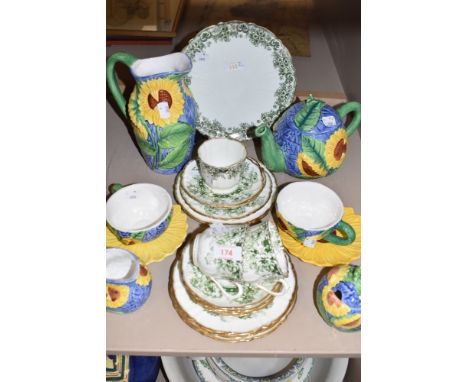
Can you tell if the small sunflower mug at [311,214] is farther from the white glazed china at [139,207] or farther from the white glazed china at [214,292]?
the white glazed china at [139,207]

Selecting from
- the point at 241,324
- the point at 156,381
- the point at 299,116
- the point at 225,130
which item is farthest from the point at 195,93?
Result: the point at 156,381

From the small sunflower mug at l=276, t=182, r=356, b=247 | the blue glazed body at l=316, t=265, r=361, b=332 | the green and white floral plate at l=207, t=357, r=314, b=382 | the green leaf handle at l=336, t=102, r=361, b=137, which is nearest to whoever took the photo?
the blue glazed body at l=316, t=265, r=361, b=332

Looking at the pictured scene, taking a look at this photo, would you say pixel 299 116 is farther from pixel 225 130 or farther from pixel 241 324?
pixel 241 324

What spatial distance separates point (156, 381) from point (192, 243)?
0.56 metres

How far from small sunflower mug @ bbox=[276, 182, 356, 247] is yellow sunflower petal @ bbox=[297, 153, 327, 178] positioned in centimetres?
3

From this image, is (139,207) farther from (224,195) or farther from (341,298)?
(341,298)

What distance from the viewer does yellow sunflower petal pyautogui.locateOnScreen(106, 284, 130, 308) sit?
27.5 inches

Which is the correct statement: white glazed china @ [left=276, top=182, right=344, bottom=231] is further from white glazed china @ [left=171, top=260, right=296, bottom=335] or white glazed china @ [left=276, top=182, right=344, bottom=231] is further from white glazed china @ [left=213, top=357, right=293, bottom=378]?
white glazed china @ [left=213, top=357, right=293, bottom=378]

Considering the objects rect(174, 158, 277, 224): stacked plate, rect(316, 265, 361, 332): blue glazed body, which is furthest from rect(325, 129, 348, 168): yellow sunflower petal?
rect(316, 265, 361, 332): blue glazed body

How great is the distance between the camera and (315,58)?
1.21 metres

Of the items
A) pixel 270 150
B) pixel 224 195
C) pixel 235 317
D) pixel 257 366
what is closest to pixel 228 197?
pixel 224 195

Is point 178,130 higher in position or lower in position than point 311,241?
Result: higher

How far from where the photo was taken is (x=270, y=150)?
2.92ft

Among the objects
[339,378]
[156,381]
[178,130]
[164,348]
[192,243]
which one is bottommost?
[156,381]
